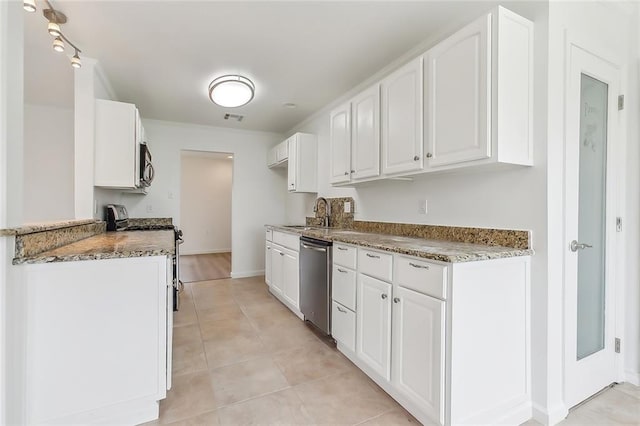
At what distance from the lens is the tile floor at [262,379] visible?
1.70 meters

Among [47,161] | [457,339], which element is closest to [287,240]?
[457,339]

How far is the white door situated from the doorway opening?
21.2 feet

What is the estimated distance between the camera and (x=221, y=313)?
3326 millimetres

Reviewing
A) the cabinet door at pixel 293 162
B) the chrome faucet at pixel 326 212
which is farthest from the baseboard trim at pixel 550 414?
the cabinet door at pixel 293 162

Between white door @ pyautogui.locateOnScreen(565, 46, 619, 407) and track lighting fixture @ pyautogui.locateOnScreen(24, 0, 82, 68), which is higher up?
track lighting fixture @ pyautogui.locateOnScreen(24, 0, 82, 68)

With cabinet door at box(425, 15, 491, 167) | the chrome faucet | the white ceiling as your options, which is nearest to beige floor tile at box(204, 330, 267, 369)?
the chrome faucet

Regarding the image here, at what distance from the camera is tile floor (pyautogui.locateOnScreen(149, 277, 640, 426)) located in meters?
1.68

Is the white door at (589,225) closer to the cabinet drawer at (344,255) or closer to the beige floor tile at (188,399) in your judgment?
the cabinet drawer at (344,255)

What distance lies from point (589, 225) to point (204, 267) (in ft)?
18.8

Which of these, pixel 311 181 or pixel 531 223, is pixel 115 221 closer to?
pixel 311 181

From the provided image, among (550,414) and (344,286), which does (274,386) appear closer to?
(344,286)

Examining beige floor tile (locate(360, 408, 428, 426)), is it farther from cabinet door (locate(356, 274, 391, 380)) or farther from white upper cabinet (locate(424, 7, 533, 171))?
white upper cabinet (locate(424, 7, 533, 171))

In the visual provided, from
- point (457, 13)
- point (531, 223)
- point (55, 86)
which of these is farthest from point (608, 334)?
point (55, 86)

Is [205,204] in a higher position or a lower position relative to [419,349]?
higher
